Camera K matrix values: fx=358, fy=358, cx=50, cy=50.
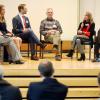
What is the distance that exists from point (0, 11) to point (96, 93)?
2.62 metres

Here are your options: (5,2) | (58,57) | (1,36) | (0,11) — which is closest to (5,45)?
(1,36)

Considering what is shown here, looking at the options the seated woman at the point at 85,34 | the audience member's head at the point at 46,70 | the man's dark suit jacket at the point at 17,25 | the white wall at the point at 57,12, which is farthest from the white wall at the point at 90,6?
the audience member's head at the point at 46,70

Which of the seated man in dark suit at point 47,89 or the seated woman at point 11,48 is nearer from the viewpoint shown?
the seated man in dark suit at point 47,89

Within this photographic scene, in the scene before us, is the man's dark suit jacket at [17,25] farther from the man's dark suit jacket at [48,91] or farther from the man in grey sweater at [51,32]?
the man's dark suit jacket at [48,91]

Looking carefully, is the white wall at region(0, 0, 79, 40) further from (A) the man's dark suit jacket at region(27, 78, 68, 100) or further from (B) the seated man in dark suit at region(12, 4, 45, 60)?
(A) the man's dark suit jacket at region(27, 78, 68, 100)

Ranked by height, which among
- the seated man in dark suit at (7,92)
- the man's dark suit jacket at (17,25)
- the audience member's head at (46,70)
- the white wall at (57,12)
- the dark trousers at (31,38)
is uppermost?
the white wall at (57,12)

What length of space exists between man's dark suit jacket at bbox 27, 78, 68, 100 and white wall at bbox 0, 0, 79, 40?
631cm

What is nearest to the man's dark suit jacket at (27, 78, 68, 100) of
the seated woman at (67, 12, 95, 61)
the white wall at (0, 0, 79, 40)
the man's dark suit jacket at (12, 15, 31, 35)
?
the man's dark suit jacket at (12, 15, 31, 35)

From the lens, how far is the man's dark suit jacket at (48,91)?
3.66m

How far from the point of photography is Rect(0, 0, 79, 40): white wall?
9914 millimetres

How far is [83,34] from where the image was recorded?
8.23m

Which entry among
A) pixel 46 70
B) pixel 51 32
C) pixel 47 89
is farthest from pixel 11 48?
pixel 47 89

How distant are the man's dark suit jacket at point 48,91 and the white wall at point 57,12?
20.7 ft

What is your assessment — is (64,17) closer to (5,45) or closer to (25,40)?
(25,40)
